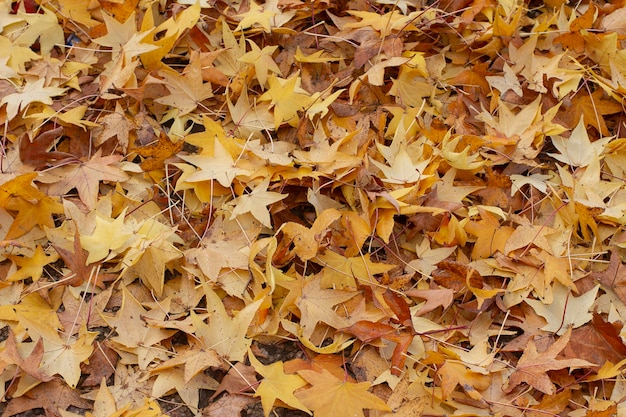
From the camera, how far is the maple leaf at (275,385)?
124 cm

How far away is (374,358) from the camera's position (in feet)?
4.45

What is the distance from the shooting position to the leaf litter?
51.9 inches

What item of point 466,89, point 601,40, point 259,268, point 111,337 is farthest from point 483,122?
point 111,337

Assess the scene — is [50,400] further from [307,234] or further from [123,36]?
[123,36]

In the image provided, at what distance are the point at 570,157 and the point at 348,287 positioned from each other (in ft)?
2.28

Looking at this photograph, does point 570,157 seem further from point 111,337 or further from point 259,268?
point 111,337

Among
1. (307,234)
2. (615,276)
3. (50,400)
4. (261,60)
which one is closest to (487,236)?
(615,276)

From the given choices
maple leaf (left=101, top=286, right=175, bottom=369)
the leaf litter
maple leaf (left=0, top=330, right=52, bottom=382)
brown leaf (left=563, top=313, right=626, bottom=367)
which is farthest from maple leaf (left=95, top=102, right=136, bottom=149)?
brown leaf (left=563, top=313, right=626, bottom=367)

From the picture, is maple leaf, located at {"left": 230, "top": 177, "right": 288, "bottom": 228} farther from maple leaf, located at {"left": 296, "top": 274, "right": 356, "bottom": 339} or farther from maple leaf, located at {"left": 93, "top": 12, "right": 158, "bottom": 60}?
maple leaf, located at {"left": 93, "top": 12, "right": 158, "bottom": 60}

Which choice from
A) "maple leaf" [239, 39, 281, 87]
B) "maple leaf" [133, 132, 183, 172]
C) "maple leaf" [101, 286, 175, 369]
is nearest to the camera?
"maple leaf" [101, 286, 175, 369]

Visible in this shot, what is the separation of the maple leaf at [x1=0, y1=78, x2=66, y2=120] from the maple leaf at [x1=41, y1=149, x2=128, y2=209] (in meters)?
0.20

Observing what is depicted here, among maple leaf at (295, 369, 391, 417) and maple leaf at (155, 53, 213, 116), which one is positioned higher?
maple leaf at (155, 53, 213, 116)

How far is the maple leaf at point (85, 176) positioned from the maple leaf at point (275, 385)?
567 mm

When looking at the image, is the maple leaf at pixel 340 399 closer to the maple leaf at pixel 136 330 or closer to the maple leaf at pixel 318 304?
the maple leaf at pixel 318 304
